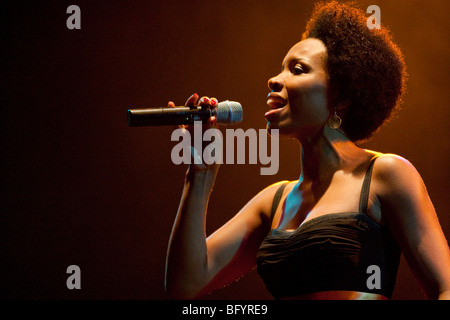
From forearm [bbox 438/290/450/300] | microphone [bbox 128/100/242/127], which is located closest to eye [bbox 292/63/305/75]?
microphone [bbox 128/100/242/127]

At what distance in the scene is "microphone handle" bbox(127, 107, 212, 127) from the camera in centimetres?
147

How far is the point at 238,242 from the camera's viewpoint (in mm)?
1770

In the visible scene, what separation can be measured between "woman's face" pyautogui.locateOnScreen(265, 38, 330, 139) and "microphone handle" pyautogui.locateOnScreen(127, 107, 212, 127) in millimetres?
247

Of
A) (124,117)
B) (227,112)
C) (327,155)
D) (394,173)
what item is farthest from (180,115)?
(124,117)

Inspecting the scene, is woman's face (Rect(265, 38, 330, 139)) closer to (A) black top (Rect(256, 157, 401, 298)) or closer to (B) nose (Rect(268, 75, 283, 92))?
(B) nose (Rect(268, 75, 283, 92))

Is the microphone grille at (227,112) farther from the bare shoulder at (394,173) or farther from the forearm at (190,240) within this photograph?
the bare shoulder at (394,173)

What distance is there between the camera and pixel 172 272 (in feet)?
5.28

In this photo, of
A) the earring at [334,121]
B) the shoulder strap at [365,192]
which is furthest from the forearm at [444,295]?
the earring at [334,121]

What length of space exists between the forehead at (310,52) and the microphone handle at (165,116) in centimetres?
39

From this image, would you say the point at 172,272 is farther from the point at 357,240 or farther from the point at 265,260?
the point at 357,240

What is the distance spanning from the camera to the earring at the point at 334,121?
1.67m

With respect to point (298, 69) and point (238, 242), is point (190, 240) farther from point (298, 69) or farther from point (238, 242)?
point (298, 69)

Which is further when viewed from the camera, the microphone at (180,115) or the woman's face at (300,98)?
the woman's face at (300,98)
